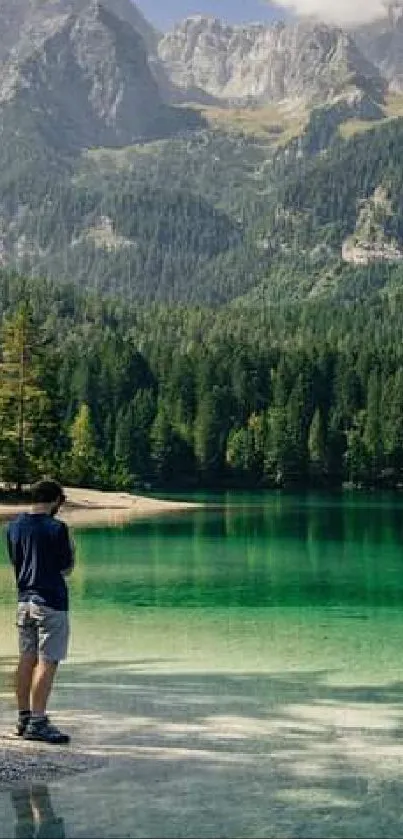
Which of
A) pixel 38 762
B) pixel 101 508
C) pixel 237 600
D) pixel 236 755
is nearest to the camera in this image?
pixel 38 762

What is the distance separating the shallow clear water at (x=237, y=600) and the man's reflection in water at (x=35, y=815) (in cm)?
850

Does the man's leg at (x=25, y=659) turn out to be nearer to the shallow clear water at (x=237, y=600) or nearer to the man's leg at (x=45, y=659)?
the man's leg at (x=45, y=659)

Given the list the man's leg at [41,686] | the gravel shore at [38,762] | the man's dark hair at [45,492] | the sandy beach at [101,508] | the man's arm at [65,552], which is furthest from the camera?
the sandy beach at [101,508]

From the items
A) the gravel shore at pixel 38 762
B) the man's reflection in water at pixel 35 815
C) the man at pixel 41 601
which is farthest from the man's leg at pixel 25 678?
the man's reflection in water at pixel 35 815

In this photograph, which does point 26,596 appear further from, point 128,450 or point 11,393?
point 128,450

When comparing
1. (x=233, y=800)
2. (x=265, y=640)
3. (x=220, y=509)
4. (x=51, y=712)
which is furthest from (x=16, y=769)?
(x=220, y=509)

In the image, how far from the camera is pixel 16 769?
11438mm

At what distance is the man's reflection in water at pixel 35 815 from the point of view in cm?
957

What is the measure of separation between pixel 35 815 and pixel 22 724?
2.96 metres

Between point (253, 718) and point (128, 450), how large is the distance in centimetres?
14025

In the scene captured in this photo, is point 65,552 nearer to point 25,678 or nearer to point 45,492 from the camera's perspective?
point 45,492

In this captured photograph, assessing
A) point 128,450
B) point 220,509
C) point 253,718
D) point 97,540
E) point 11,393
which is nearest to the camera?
point 253,718

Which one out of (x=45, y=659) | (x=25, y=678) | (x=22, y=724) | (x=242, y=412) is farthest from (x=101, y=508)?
(x=242, y=412)

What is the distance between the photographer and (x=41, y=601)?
12.9 meters
